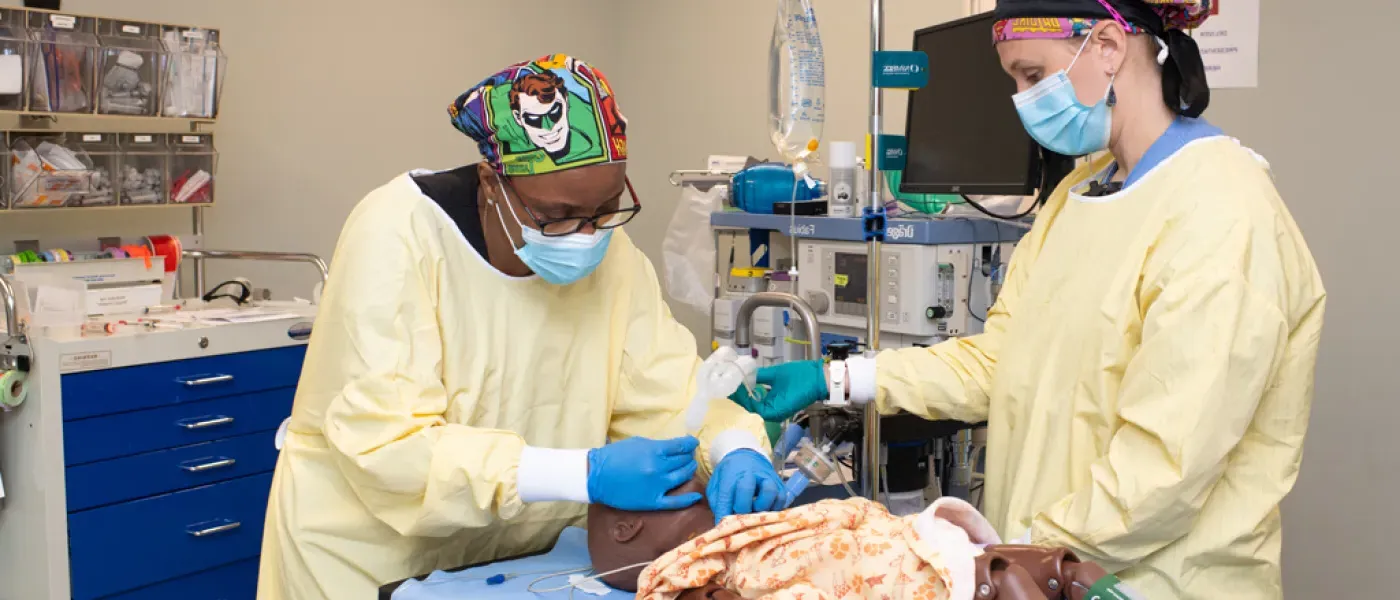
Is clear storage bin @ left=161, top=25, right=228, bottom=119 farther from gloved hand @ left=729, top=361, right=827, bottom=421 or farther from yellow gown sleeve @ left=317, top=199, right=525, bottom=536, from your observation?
gloved hand @ left=729, top=361, right=827, bottom=421

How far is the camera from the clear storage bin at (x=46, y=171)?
3.34 meters

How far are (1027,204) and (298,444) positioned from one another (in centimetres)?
194

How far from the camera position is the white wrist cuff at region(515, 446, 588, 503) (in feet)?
5.35

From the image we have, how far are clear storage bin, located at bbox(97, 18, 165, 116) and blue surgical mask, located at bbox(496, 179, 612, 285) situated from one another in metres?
2.21

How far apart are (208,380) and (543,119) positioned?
203 cm

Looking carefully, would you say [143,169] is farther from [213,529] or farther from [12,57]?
[213,529]

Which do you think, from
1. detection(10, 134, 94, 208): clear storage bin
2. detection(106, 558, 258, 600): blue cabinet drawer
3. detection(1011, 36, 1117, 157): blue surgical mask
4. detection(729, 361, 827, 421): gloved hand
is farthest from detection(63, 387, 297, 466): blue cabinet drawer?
detection(1011, 36, 1117, 157): blue surgical mask

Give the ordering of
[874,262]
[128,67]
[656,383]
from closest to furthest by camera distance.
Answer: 1. [656,383]
2. [874,262]
3. [128,67]

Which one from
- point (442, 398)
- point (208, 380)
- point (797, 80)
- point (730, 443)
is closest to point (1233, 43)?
point (797, 80)

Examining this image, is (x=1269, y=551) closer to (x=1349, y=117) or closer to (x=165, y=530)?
(x=1349, y=117)

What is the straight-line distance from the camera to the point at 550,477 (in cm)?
163

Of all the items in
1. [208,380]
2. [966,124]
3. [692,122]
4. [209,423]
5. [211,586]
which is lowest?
[211,586]

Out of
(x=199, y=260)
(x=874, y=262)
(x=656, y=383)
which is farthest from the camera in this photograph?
(x=199, y=260)

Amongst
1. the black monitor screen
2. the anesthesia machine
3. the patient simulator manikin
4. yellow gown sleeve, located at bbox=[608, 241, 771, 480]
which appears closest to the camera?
the patient simulator manikin
